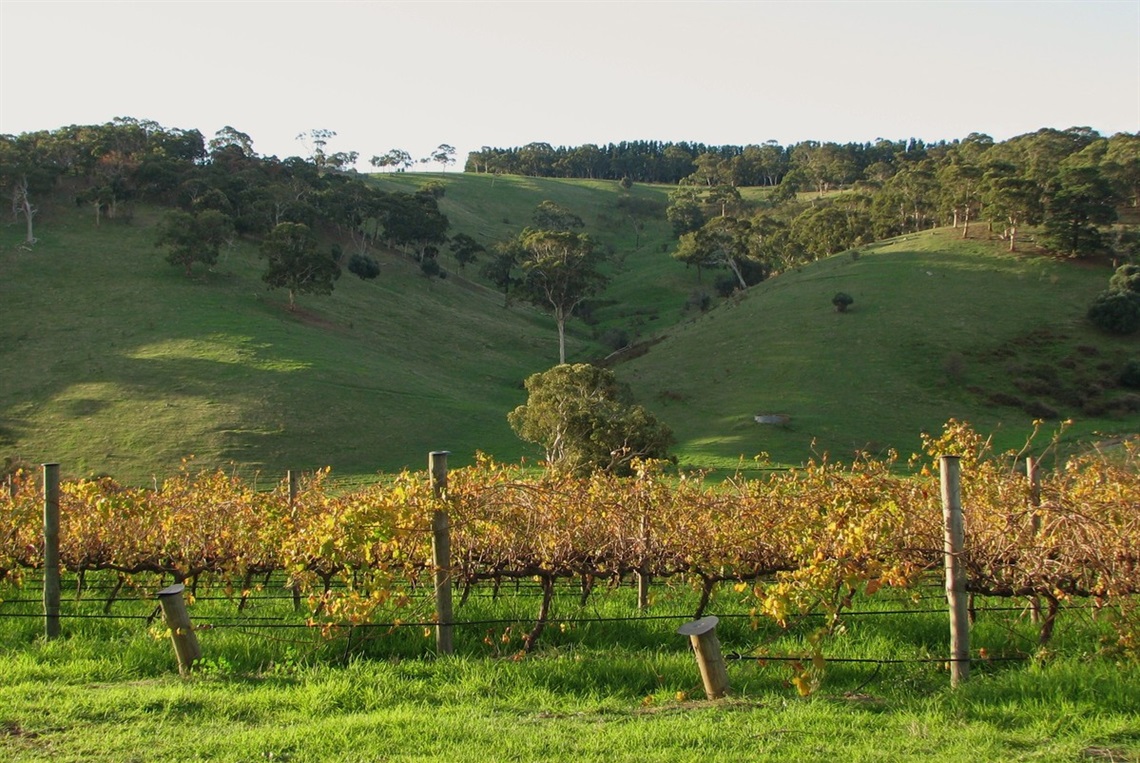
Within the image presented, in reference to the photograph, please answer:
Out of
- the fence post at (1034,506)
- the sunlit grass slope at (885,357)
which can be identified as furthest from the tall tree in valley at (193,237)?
the fence post at (1034,506)

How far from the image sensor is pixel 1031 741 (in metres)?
6.32

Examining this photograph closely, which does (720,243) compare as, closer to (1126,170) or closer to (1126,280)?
(1126,170)

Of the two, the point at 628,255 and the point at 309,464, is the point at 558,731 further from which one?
the point at 628,255

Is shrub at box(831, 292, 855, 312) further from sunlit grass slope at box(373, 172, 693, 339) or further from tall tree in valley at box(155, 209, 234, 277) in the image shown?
tall tree in valley at box(155, 209, 234, 277)

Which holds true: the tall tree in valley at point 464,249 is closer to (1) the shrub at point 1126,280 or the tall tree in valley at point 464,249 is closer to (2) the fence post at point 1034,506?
(1) the shrub at point 1126,280

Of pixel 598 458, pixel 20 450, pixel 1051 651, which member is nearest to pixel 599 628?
pixel 1051 651

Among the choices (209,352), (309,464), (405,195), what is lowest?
(309,464)

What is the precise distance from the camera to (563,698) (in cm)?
755

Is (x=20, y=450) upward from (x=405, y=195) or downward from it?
downward

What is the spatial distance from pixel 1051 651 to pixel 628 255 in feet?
362

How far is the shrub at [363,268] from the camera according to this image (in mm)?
Result: 79938

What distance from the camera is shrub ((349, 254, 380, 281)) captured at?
262 feet

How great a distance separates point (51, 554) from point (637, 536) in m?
6.00

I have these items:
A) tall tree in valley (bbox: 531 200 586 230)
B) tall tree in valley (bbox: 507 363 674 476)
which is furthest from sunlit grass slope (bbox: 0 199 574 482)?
tall tree in valley (bbox: 531 200 586 230)
